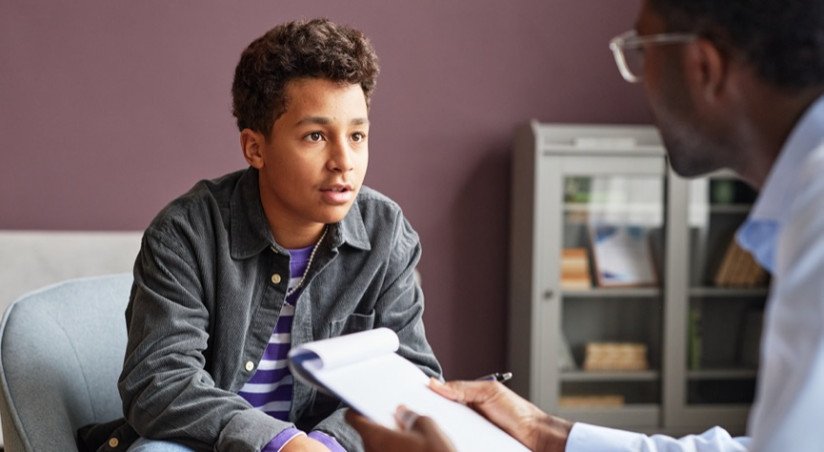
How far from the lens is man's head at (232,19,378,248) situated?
181 centimetres

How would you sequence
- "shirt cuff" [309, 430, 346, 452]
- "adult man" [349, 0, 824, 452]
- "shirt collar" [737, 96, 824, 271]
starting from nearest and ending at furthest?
"adult man" [349, 0, 824, 452] < "shirt collar" [737, 96, 824, 271] < "shirt cuff" [309, 430, 346, 452]

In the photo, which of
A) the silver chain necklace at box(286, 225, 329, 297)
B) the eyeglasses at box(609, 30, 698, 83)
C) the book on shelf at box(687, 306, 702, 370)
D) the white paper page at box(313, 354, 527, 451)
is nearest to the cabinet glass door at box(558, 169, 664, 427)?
the book on shelf at box(687, 306, 702, 370)

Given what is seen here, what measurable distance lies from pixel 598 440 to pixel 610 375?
102 inches

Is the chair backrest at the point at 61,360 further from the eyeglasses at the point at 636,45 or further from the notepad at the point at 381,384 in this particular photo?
the eyeglasses at the point at 636,45

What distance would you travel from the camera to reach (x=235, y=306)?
1.78 meters

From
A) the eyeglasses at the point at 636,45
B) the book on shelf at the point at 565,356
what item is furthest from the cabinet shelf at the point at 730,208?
the eyeglasses at the point at 636,45

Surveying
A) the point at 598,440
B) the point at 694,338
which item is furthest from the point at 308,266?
the point at 694,338

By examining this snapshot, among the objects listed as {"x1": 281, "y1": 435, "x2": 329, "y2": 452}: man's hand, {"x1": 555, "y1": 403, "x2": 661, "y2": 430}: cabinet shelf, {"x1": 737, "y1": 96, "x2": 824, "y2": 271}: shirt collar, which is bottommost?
{"x1": 555, "y1": 403, "x2": 661, "y2": 430}: cabinet shelf

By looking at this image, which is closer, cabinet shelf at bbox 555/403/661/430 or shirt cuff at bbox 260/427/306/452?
shirt cuff at bbox 260/427/306/452

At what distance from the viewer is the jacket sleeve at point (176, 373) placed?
1.63m

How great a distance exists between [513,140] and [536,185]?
37 cm

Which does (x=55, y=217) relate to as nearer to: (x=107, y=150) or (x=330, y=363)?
(x=107, y=150)

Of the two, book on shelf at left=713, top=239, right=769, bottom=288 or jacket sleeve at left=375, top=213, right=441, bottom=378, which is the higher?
jacket sleeve at left=375, top=213, right=441, bottom=378

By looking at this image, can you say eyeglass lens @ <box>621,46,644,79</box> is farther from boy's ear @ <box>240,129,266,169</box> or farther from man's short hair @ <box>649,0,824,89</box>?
boy's ear @ <box>240,129,266,169</box>
